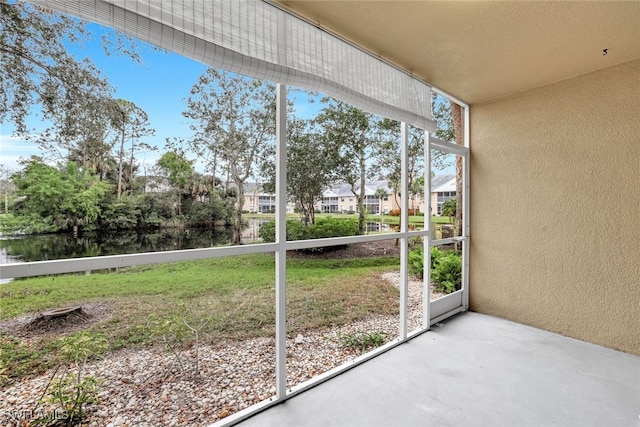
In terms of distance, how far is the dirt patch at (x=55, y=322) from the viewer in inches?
83.2

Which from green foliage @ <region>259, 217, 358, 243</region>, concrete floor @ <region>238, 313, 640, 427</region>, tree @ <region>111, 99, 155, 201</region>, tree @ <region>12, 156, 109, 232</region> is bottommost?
concrete floor @ <region>238, 313, 640, 427</region>

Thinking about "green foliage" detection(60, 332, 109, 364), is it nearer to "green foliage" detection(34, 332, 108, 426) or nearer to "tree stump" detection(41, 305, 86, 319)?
"green foliage" detection(34, 332, 108, 426)

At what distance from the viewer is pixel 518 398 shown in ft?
6.49

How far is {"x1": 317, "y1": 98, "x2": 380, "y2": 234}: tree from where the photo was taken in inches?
164

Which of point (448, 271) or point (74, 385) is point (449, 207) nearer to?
point (448, 271)

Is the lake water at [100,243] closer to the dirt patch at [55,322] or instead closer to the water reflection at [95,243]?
the water reflection at [95,243]

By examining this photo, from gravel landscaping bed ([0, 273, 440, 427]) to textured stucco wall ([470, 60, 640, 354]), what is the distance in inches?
76.5

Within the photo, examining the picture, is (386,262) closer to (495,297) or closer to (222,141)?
(495,297)

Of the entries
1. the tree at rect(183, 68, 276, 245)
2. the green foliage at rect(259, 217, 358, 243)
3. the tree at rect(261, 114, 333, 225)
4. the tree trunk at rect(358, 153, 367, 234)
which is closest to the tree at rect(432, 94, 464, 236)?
the tree trunk at rect(358, 153, 367, 234)

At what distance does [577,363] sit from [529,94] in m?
2.59

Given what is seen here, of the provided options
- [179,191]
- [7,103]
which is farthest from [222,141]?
[7,103]

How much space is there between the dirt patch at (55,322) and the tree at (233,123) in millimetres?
1286

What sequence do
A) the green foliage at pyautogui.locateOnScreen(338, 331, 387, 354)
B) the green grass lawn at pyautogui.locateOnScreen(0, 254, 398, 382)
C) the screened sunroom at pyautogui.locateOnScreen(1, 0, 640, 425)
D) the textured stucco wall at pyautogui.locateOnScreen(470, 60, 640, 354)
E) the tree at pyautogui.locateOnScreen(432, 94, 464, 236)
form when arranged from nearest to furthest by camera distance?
the screened sunroom at pyautogui.locateOnScreen(1, 0, 640, 425) → the green grass lawn at pyautogui.locateOnScreen(0, 254, 398, 382) → the textured stucco wall at pyautogui.locateOnScreen(470, 60, 640, 354) → the green foliage at pyautogui.locateOnScreen(338, 331, 387, 354) → the tree at pyautogui.locateOnScreen(432, 94, 464, 236)

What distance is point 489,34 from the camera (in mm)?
2115
